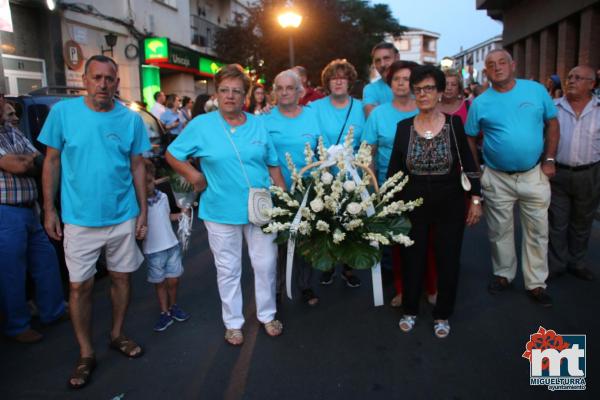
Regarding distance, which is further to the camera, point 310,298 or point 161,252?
point 310,298

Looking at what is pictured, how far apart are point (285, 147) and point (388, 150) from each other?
2.98 ft

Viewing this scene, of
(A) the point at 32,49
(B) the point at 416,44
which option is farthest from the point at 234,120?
(B) the point at 416,44

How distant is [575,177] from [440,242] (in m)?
2.03

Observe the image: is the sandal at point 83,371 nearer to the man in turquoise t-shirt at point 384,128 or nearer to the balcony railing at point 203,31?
the man in turquoise t-shirt at point 384,128

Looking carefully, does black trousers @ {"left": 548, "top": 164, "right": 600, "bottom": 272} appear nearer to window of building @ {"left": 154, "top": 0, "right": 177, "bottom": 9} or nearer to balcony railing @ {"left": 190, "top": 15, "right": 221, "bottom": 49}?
window of building @ {"left": 154, "top": 0, "right": 177, "bottom": 9}

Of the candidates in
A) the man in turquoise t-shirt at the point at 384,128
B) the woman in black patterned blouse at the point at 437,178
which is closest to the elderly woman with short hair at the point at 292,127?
the man in turquoise t-shirt at the point at 384,128

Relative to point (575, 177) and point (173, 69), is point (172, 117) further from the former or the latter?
point (575, 177)

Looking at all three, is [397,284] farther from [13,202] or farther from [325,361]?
[13,202]

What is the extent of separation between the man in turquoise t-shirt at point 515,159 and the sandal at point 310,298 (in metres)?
1.70

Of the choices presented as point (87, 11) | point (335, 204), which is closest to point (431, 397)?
point (335, 204)

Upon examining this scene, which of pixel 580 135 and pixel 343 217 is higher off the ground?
pixel 580 135

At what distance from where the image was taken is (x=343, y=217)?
3.45 meters

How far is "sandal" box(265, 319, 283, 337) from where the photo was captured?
3.94 meters

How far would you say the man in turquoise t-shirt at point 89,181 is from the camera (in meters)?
3.21
